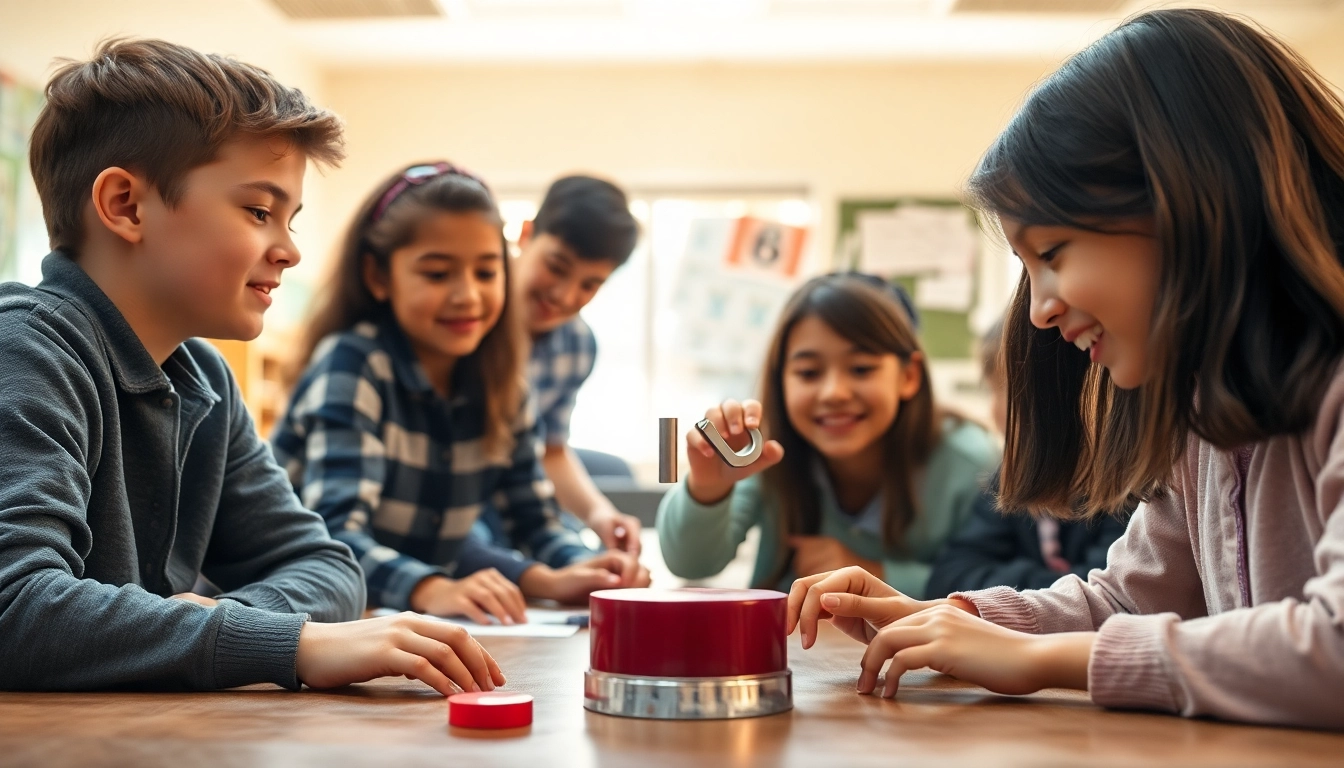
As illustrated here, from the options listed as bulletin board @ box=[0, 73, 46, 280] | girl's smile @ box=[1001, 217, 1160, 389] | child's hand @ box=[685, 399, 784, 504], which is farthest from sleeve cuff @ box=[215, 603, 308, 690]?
bulletin board @ box=[0, 73, 46, 280]

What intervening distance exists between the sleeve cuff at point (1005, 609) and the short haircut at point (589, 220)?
4.66 feet

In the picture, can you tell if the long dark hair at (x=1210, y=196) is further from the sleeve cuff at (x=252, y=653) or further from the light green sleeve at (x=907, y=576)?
the light green sleeve at (x=907, y=576)

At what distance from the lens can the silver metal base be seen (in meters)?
0.71

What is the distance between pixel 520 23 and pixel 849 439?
2.73 meters

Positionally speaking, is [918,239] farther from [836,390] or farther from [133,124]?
[133,124]

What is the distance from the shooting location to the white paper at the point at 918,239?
4.45m

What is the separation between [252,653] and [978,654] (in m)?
0.49

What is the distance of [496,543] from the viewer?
2.12m

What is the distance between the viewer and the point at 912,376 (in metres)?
1.96

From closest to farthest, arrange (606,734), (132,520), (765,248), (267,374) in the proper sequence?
(606,734), (132,520), (267,374), (765,248)

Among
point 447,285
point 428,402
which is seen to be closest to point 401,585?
point 428,402

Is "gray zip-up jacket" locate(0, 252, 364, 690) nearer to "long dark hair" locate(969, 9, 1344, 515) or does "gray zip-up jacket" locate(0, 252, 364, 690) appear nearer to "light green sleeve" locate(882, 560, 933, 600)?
"long dark hair" locate(969, 9, 1344, 515)

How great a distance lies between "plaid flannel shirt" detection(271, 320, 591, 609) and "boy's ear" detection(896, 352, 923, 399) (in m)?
0.59

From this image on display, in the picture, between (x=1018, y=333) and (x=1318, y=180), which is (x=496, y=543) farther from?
(x=1318, y=180)
